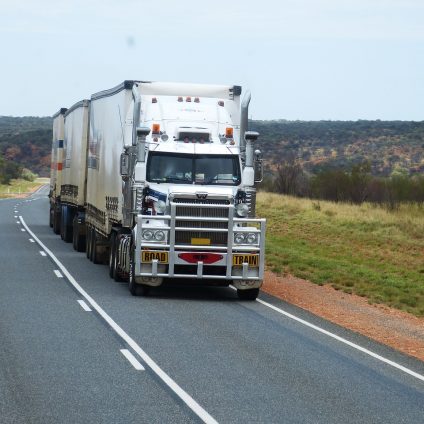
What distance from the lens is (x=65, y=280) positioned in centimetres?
2202

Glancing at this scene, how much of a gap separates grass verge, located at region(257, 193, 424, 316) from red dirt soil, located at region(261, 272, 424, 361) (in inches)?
27.8

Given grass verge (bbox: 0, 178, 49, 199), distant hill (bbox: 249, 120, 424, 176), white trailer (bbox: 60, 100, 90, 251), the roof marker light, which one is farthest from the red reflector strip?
distant hill (bbox: 249, 120, 424, 176)

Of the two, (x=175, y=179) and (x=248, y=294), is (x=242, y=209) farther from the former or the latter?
(x=248, y=294)

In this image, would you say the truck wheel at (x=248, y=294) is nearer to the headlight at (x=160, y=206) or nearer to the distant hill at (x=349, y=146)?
the headlight at (x=160, y=206)

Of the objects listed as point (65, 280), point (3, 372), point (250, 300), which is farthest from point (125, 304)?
point (3, 372)

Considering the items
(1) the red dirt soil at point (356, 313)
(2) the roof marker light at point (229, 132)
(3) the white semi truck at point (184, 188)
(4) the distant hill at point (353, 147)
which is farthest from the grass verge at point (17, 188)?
(2) the roof marker light at point (229, 132)

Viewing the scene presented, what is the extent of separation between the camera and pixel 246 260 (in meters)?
19.0

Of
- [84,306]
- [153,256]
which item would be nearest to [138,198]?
[153,256]

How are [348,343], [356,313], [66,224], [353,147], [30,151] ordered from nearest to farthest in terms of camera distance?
1. [348,343]
2. [356,313]
3. [66,224]
4. [353,147]
5. [30,151]

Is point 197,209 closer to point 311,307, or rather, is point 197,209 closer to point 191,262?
point 191,262

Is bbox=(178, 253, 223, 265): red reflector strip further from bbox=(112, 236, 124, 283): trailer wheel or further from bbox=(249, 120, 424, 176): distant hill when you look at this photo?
bbox=(249, 120, 424, 176): distant hill

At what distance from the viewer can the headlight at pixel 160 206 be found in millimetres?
19297

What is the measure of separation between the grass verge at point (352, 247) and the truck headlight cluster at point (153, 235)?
17.4ft

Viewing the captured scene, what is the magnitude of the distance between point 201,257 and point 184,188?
54.1 inches
